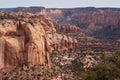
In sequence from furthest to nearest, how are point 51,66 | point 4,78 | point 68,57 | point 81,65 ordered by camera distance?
point 68,57
point 81,65
point 51,66
point 4,78

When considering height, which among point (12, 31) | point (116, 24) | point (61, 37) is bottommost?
point (116, 24)

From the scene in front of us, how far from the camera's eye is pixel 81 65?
63844 mm

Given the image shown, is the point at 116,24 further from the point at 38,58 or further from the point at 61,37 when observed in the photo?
the point at 38,58

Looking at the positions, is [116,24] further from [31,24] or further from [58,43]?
[31,24]

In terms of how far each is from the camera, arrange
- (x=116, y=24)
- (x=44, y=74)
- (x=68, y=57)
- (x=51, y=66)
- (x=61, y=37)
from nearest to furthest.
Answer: (x=44, y=74) < (x=51, y=66) < (x=68, y=57) < (x=61, y=37) < (x=116, y=24)

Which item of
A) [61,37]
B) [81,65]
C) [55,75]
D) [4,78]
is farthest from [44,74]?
[61,37]

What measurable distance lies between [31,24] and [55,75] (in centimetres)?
836

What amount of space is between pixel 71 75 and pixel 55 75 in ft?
9.08

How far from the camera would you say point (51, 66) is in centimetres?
5981

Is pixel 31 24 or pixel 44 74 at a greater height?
pixel 31 24

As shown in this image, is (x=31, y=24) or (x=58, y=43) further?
(x=58, y=43)

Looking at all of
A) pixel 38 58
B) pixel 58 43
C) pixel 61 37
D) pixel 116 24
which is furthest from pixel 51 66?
pixel 116 24

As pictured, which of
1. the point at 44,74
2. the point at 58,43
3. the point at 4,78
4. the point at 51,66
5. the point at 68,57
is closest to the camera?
the point at 4,78

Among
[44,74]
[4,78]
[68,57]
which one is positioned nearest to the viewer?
[4,78]
